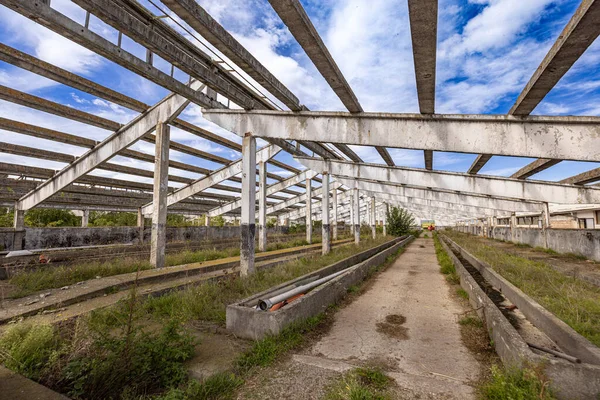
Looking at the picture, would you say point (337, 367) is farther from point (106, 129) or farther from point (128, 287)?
point (106, 129)

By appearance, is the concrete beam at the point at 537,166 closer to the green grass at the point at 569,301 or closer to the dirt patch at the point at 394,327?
the green grass at the point at 569,301

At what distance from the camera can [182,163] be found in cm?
1523

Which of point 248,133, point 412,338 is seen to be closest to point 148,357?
point 412,338

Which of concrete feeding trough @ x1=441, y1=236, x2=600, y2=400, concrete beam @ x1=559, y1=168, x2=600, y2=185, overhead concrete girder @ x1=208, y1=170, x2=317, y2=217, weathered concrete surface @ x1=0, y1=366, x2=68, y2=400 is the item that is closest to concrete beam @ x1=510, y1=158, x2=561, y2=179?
concrete beam @ x1=559, y1=168, x2=600, y2=185

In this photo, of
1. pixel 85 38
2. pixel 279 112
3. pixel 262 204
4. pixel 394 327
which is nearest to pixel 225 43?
pixel 85 38

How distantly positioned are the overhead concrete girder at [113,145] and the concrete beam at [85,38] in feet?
8.53

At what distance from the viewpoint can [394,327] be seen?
493 cm

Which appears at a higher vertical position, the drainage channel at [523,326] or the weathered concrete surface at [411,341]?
the drainage channel at [523,326]

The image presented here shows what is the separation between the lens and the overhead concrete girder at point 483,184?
12.6m

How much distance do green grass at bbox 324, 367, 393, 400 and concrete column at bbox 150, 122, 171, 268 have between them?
7.98 metres

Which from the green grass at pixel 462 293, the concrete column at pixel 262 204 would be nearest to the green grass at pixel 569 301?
the green grass at pixel 462 293

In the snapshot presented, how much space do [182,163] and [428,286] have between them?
12875 mm

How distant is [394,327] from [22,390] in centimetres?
472

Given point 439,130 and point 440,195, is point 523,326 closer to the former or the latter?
point 439,130
